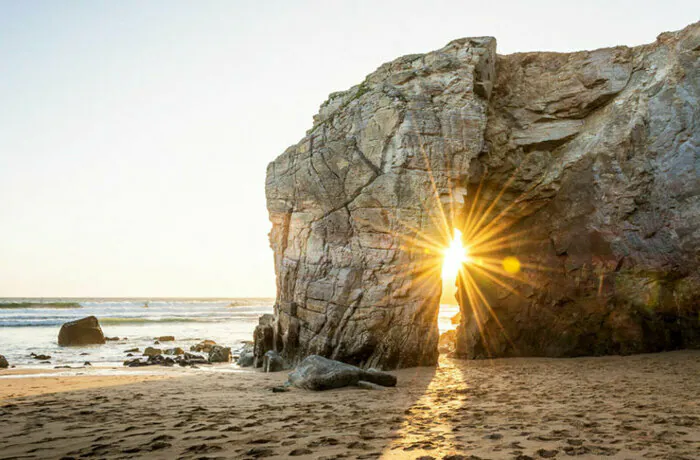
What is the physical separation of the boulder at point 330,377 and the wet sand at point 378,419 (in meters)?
0.38

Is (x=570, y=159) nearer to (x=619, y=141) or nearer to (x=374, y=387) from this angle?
(x=619, y=141)

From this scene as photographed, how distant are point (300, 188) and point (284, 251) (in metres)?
2.18

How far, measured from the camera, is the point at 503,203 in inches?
652

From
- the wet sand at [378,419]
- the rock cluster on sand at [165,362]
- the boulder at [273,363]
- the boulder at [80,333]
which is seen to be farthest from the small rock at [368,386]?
the boulder at [80,333]

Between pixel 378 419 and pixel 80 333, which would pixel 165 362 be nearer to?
pixel 80 333

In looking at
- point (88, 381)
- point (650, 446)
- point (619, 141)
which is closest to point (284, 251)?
point (88, 381)

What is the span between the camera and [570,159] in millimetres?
15727

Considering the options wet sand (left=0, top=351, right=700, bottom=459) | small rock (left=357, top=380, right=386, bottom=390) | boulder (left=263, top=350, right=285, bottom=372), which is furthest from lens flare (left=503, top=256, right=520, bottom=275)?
small rock (left=357, top=380, right=386, bottom=390)

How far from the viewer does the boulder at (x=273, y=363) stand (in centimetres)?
1388

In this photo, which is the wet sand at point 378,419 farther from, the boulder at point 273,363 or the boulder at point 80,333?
the boulder at point 80,333

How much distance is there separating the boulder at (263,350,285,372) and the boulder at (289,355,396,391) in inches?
151

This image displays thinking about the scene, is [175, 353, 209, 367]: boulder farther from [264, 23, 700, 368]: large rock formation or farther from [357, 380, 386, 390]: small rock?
[357, 380, 386, 390]: small rock

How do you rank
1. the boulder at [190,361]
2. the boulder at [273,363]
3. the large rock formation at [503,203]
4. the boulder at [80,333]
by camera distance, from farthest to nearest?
the boulder at [80,333], the boulder at [190,361], the boulder at [273,363], the large rock formation at [503,203]

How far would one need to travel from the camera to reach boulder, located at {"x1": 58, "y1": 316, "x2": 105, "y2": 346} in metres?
22.7
